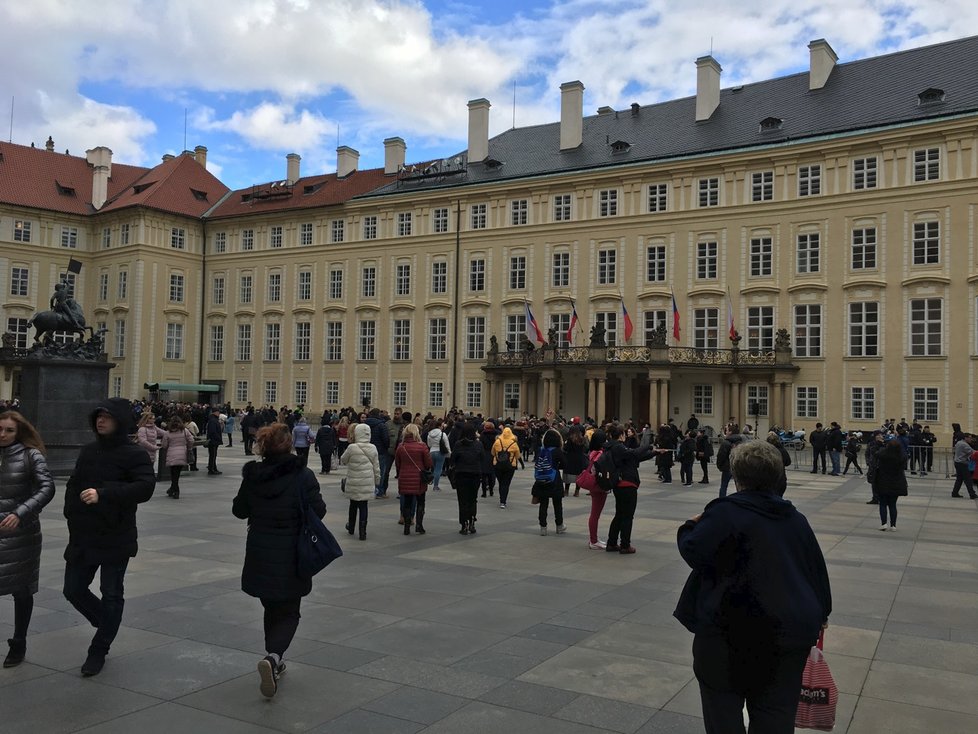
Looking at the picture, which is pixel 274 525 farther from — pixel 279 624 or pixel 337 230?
pixel 337 230

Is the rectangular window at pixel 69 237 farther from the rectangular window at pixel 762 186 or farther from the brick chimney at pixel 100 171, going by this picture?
the rectangular window at pixel 762 186

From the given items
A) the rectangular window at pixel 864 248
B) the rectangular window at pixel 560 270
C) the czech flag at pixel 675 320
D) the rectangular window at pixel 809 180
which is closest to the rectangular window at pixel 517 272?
the rectangular window at pixel 560 270

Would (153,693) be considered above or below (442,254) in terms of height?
below

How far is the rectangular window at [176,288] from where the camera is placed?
63250 mm

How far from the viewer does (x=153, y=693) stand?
18.7 ft

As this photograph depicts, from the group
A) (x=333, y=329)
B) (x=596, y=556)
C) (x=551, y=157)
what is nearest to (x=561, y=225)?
(x=551, y=157)

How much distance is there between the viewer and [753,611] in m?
3.73

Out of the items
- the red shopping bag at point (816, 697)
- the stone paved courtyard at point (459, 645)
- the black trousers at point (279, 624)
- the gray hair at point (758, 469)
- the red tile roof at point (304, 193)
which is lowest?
the stone paved courtyard at point (459, 645)

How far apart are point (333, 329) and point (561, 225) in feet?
60.8

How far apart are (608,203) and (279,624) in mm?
45846

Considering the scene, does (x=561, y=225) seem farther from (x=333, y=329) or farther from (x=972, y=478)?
(x=972, y=478)

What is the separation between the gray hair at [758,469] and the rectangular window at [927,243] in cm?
4186

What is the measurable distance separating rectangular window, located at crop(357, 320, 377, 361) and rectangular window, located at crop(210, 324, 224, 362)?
13.0 m

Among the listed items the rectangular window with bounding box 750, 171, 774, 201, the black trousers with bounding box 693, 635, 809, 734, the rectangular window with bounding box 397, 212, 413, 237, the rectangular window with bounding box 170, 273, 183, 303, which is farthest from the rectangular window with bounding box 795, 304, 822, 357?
the rectangular window with bounding box 170, 273, 183, 303
